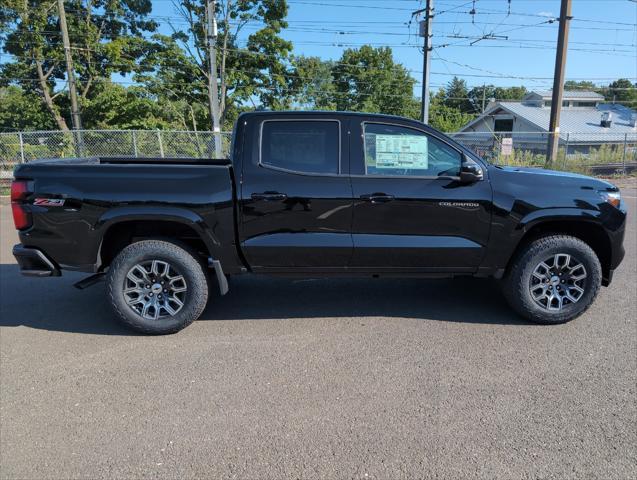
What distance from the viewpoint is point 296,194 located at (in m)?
3.94

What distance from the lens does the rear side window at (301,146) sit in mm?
4043

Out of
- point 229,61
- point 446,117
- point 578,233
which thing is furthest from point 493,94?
point 578,233

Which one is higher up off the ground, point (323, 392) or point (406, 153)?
point (406, 153)

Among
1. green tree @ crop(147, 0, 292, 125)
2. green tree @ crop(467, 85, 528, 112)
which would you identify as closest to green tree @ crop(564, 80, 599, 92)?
green tree @ crop(467, 85, 528, 112)

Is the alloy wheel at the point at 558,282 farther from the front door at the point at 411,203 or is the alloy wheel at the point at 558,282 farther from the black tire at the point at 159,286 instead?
the black tire at the point at 159,286

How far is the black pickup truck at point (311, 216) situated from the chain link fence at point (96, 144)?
12.5 meters

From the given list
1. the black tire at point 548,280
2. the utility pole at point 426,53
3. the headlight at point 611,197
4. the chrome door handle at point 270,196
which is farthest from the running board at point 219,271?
the utility pole at point 426,53

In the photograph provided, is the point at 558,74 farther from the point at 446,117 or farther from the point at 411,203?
the point at 446,117

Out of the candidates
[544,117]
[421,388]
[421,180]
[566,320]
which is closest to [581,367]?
[566,320]

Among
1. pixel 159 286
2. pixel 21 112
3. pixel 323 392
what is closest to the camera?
pixel 323 392

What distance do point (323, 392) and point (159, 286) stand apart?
1827 millimetres

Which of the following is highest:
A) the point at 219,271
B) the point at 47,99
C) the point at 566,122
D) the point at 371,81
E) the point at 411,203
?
the point at 371,81

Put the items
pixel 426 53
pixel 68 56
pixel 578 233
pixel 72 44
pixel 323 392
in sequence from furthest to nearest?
pixel 72 44
pixel 68 56
pixel 426 53
pixel 578 233
pixel 323 392

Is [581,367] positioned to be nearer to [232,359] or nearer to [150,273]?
[232,359]
